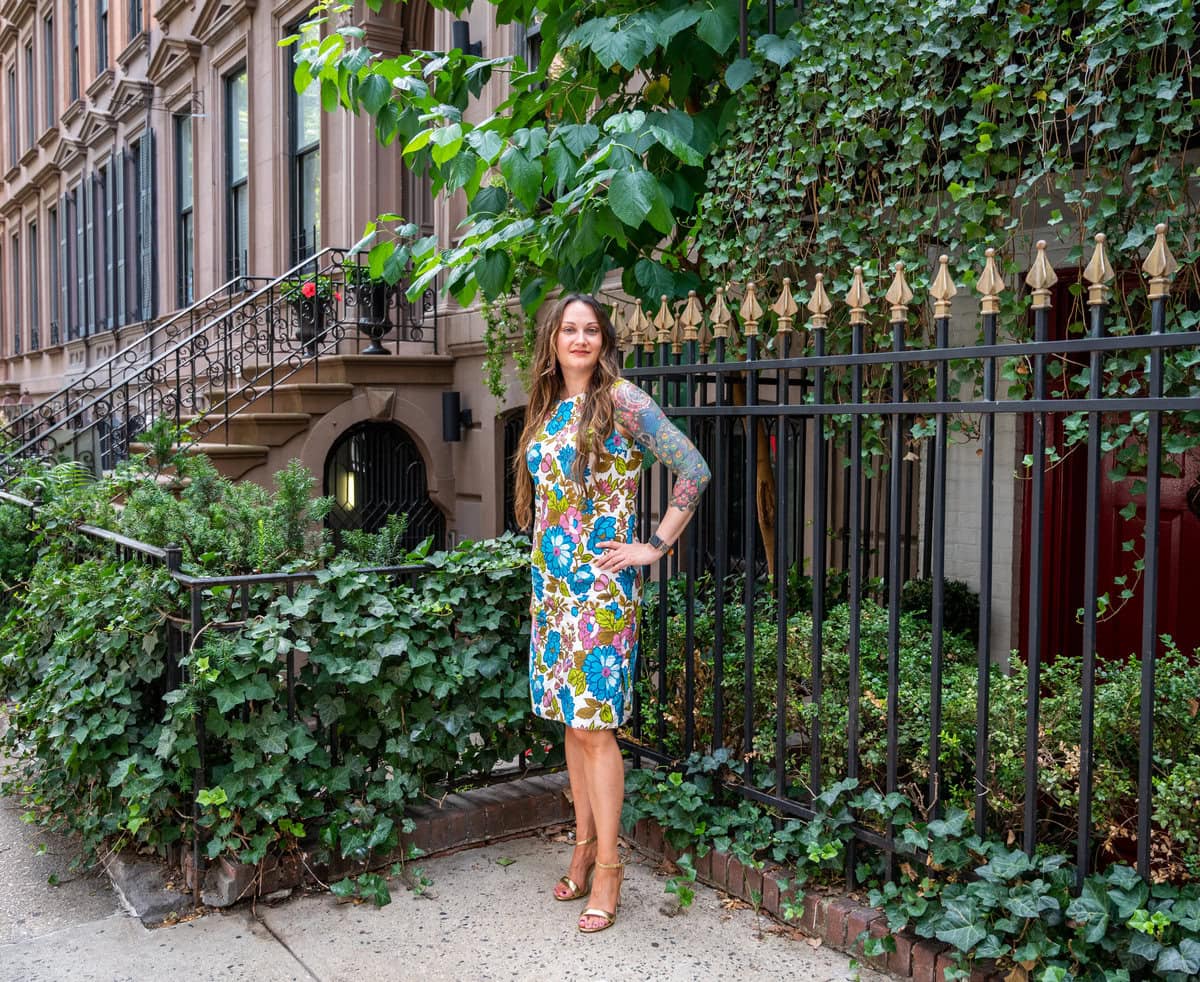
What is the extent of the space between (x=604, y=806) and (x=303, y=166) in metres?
11.1

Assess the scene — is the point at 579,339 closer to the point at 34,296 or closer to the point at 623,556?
the point at 623,556

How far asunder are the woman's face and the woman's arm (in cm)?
14

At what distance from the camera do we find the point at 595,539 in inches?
146

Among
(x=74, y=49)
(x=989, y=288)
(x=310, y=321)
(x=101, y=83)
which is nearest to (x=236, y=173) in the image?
(x=310, y=321)

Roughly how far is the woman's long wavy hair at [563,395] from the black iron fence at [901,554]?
528 mm

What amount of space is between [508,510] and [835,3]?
20.5ft

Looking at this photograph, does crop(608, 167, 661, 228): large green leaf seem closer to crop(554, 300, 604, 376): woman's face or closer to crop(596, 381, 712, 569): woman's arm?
crop(554, 300, 604, 376): woman's face

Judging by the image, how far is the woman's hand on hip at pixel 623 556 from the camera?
3.65m

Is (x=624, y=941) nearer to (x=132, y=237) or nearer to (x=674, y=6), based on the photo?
(x=674, y=6)

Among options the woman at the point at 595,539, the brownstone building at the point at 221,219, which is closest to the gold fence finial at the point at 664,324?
the woman at the point at 595,539

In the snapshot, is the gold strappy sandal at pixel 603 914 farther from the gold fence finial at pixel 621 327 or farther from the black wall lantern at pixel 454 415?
the black wall lantern at pixel 454 415

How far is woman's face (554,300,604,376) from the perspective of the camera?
3734 millimetres

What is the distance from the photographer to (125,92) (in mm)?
17781

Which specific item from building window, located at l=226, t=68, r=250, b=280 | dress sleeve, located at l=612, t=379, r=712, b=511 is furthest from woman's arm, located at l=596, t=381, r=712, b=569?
building window, located at l=226, t=68, r=250, b=280
